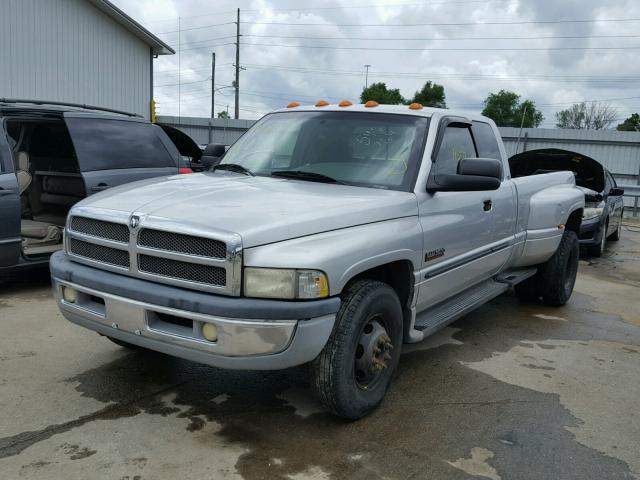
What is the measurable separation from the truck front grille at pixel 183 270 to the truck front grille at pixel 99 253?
0.16 m

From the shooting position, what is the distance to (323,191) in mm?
3625

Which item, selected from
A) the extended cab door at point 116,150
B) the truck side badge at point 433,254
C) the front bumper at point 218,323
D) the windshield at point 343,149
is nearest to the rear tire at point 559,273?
the truck side badge at point 433,254

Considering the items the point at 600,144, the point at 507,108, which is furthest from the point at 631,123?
the point at 600,144

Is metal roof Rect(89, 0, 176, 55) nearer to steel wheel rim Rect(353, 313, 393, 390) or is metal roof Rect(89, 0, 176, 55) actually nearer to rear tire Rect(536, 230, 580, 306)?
rear tire Rect(536, 230, 580, 306)

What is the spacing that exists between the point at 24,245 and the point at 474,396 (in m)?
4.64

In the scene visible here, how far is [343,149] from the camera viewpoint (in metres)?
4.17

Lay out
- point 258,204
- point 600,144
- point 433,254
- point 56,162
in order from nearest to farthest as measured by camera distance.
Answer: point 258,204
point 433,254
point 56,162
point 600,144

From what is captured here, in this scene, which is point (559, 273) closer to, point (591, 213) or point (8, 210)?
point (591, 213)

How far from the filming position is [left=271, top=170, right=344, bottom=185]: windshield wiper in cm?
395

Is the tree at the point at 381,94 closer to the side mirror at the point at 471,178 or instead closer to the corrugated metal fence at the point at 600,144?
the corrugated metal fence at the point at 600,144

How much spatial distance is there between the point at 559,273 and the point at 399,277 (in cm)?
313

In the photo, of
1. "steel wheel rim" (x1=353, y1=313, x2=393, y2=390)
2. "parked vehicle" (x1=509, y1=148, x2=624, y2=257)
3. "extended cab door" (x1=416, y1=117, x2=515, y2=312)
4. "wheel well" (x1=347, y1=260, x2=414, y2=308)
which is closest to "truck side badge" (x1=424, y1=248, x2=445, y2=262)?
"extended cab door" (x1=416, y1=117, x2=515, y2=312)

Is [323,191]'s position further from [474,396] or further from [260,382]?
[474,396]

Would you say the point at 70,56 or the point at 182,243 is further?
the point at 70,56
